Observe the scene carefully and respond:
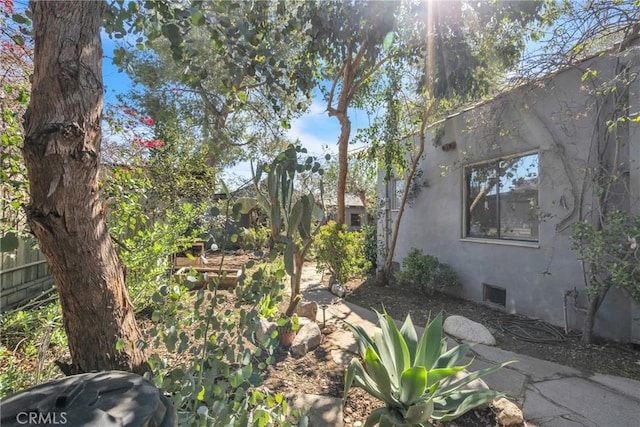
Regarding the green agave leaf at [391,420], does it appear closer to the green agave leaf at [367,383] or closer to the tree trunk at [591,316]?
the green agave leaf at [367,383]

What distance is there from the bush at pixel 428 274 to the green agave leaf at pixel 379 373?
4712 mm

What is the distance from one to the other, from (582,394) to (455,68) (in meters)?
4.10

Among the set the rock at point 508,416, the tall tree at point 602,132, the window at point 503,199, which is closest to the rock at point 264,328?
the rock at point 508,416

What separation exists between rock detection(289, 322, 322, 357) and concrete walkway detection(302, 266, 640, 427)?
0.80 feet

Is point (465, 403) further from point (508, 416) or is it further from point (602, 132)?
point (602, 132)

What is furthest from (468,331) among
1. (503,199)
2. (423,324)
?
(503,199)

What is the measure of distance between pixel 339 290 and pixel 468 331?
2.84 meters

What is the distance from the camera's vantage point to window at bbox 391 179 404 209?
8773 mm

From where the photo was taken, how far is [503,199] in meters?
5.64

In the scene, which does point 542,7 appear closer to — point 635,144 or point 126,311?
point 635,144

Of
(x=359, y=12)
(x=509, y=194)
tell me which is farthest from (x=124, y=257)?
(x=509, y=194)

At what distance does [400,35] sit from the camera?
5180mm

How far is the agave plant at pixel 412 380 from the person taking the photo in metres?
1.85

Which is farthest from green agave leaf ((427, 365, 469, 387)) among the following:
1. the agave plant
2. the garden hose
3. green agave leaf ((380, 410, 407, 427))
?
the garden hose
